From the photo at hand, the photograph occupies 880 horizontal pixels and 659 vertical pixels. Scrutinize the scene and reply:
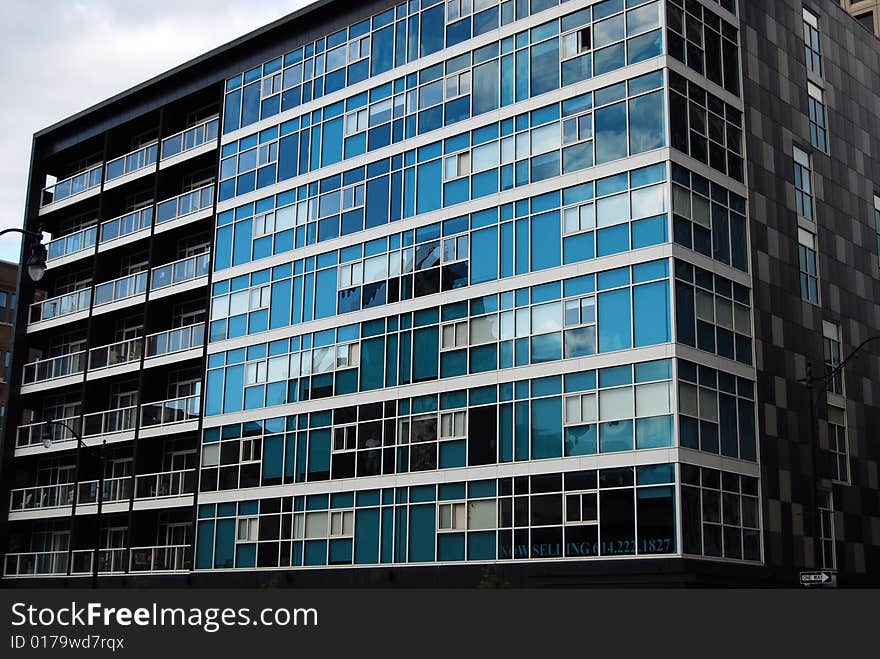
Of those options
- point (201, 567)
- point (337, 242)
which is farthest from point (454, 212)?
point (201, 567)

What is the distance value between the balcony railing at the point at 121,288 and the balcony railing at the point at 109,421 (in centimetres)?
555

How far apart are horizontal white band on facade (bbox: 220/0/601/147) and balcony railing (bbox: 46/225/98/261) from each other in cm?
1068

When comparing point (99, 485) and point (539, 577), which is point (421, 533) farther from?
point (99, 485)

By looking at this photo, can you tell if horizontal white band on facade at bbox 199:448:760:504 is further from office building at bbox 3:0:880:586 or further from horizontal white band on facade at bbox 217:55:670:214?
horizontal white band on facade at bbox 217:55:670:214

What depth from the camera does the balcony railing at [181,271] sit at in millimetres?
53594

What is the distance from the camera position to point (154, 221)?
186 feet

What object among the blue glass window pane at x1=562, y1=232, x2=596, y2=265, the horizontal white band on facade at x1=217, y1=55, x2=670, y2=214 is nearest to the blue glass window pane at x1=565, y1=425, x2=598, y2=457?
the blue glass window pane at x1=562, y1=232, x2=596, y2=265

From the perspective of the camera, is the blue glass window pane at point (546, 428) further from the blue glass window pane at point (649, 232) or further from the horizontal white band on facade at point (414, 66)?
the horizontal white band on facade at point (414, 66)

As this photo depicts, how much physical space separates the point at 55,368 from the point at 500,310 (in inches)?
1139

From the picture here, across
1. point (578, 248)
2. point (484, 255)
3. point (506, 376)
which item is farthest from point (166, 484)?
point (578, 248)

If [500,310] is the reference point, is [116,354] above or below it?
above

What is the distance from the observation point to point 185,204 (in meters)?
55.4

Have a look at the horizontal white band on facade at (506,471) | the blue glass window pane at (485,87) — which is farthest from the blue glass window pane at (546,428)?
the blue glass window pane at (485,87)

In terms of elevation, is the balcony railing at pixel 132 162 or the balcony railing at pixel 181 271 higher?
the balcony railing at pixel 132 162
